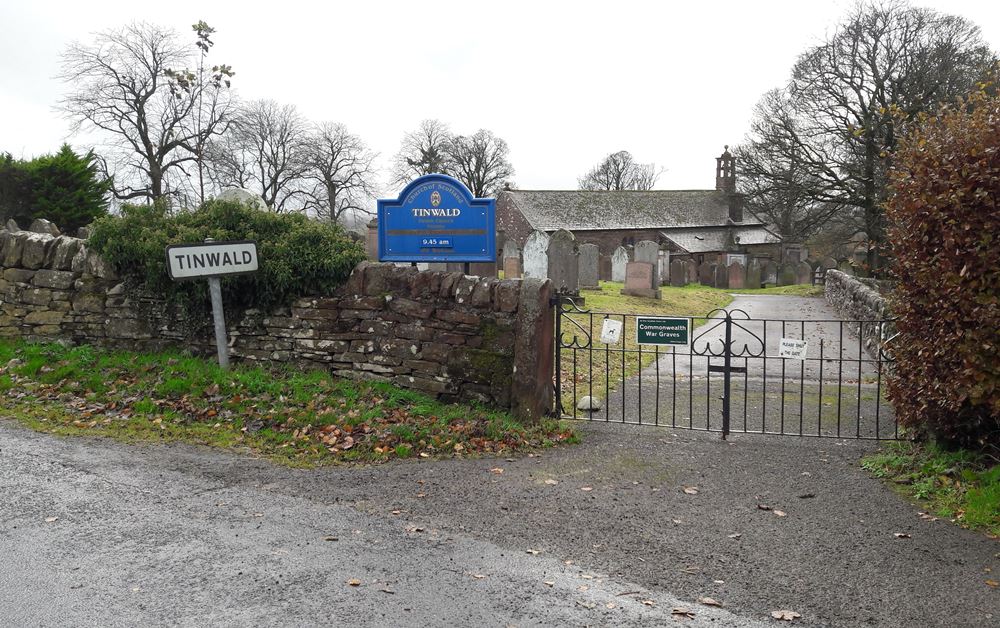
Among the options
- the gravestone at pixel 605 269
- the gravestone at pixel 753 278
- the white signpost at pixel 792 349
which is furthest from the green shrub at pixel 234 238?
the gravestone at pixel 753 278

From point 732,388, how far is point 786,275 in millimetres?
32534

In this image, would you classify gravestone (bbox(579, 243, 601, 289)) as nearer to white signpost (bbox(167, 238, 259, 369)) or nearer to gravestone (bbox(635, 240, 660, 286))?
gravestone (bbox(635, 240, 660, 286))

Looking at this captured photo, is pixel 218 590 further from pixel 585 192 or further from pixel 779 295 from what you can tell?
pixel 585 192

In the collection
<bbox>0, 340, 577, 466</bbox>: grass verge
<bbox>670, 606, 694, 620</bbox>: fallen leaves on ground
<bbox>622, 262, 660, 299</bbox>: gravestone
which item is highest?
<bbox>622, 262, 660, 299</bbox>: gravestone

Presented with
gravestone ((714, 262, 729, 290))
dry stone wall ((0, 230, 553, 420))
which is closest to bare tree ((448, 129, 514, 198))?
gravestone ((714, 262, 729, 290))

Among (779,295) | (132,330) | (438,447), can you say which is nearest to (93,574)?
(438,447)

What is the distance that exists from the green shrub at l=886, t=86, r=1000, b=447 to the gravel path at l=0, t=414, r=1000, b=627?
904 mm

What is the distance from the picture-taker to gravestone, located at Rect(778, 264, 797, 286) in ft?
129

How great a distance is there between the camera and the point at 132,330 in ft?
29.5

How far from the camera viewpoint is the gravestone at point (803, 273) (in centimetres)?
3909

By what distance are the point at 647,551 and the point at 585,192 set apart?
5644 cm

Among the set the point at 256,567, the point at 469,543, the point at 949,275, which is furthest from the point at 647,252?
the point at 256,567

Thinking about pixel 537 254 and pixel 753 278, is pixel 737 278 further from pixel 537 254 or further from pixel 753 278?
pixel 537 254

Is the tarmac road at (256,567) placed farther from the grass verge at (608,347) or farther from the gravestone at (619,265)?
the gravestone at (619,265)
